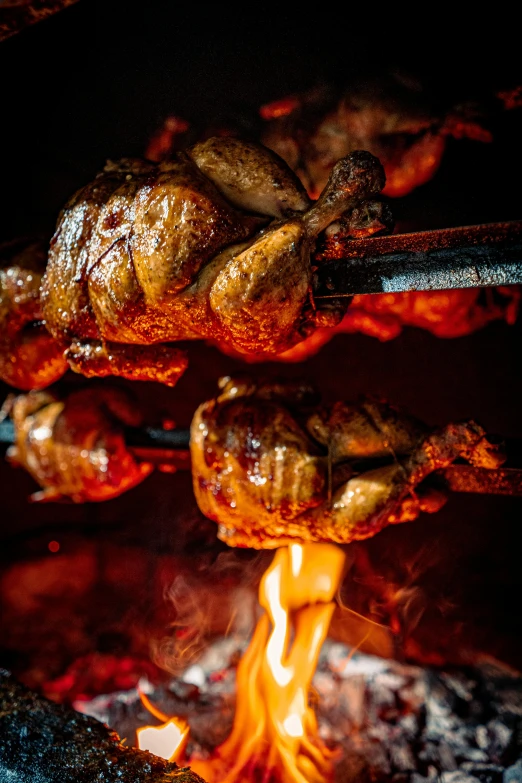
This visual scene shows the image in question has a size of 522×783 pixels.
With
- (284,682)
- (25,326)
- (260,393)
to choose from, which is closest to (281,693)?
(284,682)

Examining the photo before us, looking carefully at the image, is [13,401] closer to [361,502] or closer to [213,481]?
[213,481]

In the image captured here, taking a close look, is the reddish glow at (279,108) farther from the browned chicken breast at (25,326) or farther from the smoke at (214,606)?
the smoke at (214,606)

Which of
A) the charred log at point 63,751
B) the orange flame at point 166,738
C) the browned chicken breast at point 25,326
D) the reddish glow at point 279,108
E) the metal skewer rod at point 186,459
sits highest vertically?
the reddish glow at point 279,108

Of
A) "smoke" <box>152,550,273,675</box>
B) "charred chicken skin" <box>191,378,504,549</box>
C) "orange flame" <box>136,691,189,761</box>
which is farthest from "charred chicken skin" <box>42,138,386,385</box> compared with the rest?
"smoke" <box>152,550,273,675</box>

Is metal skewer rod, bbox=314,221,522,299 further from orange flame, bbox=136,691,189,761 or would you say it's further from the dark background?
orange flame, bbox=136,691,189,761

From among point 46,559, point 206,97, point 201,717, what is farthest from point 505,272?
point 46,559

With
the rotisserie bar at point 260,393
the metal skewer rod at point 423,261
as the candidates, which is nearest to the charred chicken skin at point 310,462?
the rotisserie bar at point 260,393

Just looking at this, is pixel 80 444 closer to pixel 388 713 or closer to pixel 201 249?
pixel 201 249
